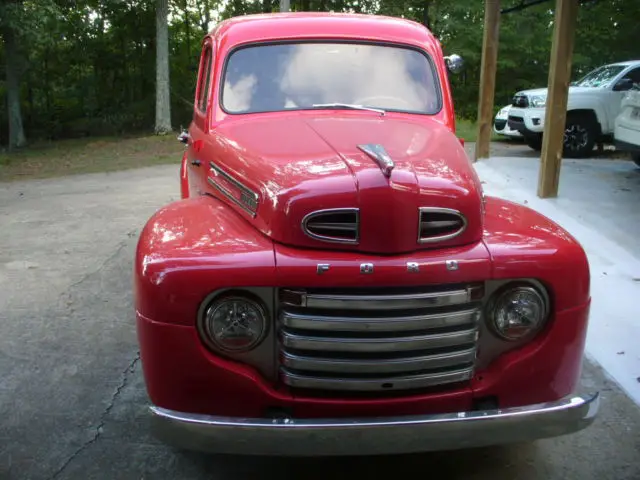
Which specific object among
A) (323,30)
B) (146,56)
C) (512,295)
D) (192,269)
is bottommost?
(512,295)

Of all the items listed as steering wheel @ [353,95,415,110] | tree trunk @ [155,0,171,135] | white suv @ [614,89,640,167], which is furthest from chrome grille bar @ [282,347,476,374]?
tree trunk @ [155,0,171,135]

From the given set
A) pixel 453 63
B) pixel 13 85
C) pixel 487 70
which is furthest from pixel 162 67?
pixel 453 63

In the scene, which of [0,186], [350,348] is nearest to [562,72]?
[350,348]

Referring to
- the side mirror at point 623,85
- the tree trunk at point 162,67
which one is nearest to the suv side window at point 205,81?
the side mirror at point 623,85

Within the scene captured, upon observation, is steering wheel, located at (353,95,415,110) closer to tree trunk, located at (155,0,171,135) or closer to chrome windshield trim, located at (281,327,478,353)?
chrome windshield trim, located at (281,327,478,353)

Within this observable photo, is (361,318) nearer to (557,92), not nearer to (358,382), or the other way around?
(358,382)

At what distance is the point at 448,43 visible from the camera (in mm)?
24094

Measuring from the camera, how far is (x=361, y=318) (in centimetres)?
241

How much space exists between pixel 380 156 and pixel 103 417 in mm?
2068

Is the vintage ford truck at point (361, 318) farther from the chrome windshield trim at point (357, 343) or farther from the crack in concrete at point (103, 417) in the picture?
the crack in concrete at point (103, 417)

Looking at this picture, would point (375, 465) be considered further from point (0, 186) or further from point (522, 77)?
point (522, 77)

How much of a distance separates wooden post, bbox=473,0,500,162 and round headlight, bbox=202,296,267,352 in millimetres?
9199

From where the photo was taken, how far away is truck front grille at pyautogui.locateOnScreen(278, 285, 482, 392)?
7.89 feet

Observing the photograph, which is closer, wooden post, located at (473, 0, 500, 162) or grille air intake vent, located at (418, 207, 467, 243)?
grille air intake vent, located at (418, 207, 467, 243)
